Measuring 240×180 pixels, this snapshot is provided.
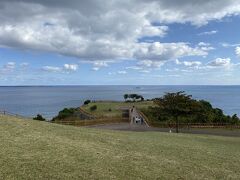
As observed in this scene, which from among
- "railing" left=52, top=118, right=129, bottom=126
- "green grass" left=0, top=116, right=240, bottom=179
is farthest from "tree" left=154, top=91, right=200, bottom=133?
"green grass" left=0, top=116, right=240, bottom=179

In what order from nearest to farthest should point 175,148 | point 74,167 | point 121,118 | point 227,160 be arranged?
point 74,167 → point 227,160 → point 175,148 → point 121,118

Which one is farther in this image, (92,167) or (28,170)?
(92,167)

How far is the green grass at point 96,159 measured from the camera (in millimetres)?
10695

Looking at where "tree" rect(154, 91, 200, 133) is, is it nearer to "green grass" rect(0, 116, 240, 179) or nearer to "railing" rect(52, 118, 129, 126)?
"railing" rect(52, 118, 129, 126)

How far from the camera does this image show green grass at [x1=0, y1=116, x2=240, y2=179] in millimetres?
10695

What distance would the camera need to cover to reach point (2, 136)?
48.8ft

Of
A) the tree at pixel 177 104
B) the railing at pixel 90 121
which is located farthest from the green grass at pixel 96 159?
the railing at pixel 90 121

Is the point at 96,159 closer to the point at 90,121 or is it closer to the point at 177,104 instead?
the point at 177,104

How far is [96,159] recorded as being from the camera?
12609 millimetres

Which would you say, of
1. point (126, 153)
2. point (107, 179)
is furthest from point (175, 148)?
point (107, 179)

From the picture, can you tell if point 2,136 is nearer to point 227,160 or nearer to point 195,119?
point 227,160

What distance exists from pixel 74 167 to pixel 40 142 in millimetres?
3763

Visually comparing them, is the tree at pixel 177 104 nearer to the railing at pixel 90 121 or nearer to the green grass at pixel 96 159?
the railing at pixel 90 121

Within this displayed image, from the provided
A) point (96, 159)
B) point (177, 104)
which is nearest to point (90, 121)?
point (177, 104)
